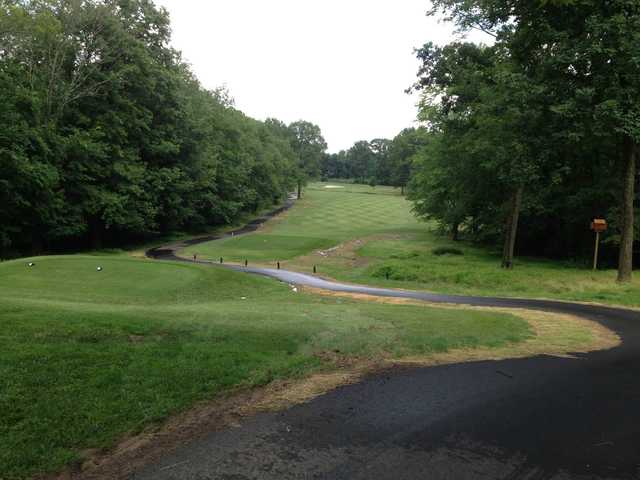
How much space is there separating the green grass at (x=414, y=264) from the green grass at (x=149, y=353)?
9.47m

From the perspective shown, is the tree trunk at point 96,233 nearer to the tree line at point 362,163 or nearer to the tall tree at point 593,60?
the tall tree at point 593,60

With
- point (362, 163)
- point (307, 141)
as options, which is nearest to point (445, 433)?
point (307, 141)

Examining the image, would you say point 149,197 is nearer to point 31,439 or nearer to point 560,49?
point 560,49

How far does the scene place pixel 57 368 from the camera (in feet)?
20.6

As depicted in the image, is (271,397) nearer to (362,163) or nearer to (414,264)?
(414,264)

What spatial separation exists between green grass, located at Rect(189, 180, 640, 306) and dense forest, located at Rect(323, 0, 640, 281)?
8.49 feet

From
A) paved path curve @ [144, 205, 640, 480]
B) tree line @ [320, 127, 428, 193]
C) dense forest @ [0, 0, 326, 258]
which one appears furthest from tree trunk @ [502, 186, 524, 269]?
tree line @ [320, 127, 428, 193]

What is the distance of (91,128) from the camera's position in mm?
36812

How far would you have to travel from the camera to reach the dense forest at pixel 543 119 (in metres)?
17.8

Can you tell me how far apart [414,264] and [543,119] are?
414 inches

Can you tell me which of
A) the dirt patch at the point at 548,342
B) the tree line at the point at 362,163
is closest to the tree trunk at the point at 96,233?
the dirt patch at the point at 548,342

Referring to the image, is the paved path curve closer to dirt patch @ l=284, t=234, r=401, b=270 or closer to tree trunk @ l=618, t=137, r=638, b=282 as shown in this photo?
tree trunk @ l=618, t=137, r=638, b=282

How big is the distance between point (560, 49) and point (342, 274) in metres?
15.7

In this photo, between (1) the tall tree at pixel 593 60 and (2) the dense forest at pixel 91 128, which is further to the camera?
(2) the dense forest at pixel 91 128
